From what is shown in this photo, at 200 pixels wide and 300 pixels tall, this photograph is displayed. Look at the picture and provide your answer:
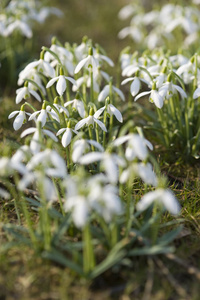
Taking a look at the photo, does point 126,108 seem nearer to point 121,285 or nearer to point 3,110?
point 3,110

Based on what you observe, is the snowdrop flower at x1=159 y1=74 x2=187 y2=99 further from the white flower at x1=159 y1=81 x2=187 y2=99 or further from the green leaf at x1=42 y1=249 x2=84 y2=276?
the green leaf at x1=42 y1=249 x2=84 y2=276

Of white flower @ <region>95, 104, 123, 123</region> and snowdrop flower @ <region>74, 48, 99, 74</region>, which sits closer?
white flower @ <region>95, 104, 123, 123</region>

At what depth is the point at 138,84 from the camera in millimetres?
2174

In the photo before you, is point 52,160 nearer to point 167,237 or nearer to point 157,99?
point 167,237

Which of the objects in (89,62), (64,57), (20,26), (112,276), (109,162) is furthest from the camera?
(20,26)

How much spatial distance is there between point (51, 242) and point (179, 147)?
1284mm

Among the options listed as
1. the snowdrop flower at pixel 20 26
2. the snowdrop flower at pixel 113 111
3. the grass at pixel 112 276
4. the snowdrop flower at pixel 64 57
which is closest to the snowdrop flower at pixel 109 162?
the grass at pixel 112 276

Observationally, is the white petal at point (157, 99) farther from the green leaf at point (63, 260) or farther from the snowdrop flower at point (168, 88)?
the green leaf at point (63, 260)

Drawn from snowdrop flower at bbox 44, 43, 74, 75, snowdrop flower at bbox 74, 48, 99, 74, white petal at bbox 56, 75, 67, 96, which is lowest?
white petal at bbox 56, 75, 67, 96

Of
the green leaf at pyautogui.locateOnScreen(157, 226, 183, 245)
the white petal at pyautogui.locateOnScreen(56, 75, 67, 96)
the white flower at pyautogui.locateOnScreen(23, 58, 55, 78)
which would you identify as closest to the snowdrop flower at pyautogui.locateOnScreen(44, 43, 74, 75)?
the white flower at pyautogui.locateOnScreen(23, 58, 55, 78)

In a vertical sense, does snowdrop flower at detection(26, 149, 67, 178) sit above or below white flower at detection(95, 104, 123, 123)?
below

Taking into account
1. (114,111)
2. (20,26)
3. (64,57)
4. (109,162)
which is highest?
(20,26)

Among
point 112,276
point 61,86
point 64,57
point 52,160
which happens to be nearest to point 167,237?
point 112,276

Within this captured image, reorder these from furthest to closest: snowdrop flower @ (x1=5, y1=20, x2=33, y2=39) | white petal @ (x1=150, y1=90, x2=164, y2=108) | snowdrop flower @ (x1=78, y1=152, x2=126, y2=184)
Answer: snowdrop flower @ (x1=5, y1=20, x2=33, y2=39) < white petal @ (x1=150, y1=90, x2=164, y2=108) < snowdrop flower @ (x1=78, y1=152, x2=126, y2=184)
